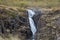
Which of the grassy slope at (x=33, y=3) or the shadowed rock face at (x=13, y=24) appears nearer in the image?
the shadowed rock face at (x=13, y=24)

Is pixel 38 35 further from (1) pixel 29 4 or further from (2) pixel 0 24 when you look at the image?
(1) pixel 29 4

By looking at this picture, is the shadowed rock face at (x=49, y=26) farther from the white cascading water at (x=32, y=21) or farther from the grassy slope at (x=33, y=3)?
the grassy slope at (x=33, y=3)

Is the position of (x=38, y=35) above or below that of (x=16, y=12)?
below

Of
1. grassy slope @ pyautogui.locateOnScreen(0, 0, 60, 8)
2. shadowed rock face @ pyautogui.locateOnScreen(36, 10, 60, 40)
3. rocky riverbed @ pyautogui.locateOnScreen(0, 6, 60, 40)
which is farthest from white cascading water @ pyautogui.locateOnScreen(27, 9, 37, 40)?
grassy slope @ pyautogui.locateOnScreen(0, 0, 60, 8)

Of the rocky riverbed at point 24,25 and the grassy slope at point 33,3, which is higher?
the rocky riverbed at point 24,25

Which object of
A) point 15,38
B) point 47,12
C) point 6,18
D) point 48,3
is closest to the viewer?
point 15,38

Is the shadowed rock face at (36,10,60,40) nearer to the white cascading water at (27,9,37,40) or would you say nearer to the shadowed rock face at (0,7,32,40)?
the white cascading water at (27,9,37,40)

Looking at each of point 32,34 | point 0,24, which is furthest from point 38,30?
point 0,24

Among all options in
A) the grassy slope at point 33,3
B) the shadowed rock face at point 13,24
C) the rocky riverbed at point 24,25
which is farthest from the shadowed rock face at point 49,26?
the grassy slope at point 33,3
